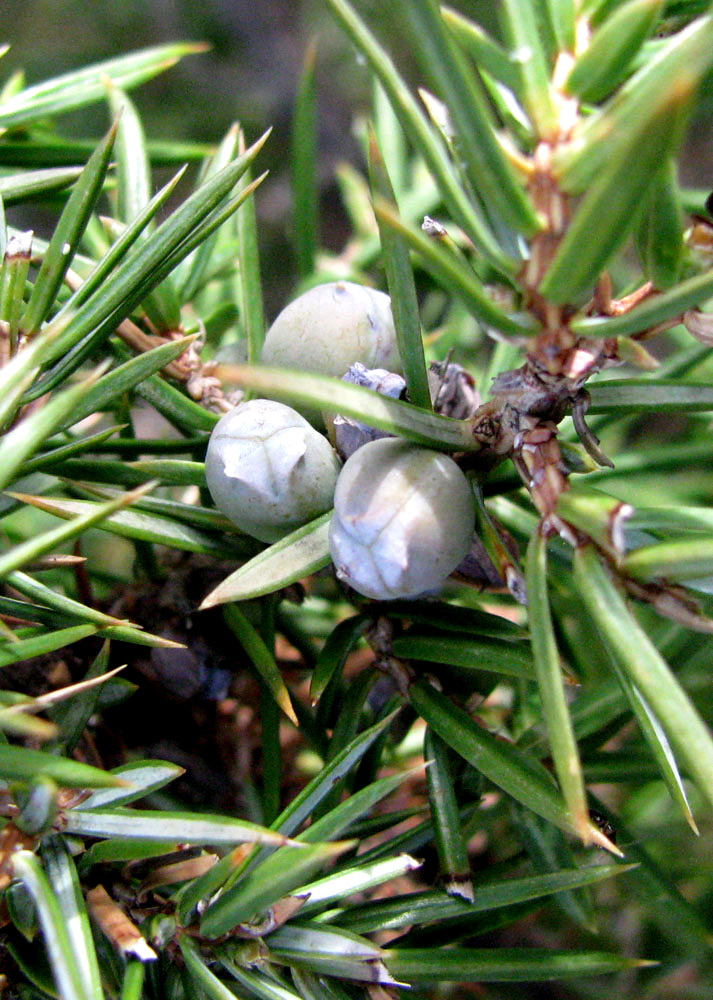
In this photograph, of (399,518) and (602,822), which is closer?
(399,518)

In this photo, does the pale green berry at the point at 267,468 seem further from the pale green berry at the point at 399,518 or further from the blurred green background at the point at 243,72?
the blurred green background at the point at 243,72

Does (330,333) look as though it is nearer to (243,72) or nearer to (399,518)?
(399,518)

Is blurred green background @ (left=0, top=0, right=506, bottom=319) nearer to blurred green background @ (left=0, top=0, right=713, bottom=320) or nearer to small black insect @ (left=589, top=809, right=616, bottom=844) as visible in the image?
blurred green background @ (left=0, top=0, right=713, bottom=320)

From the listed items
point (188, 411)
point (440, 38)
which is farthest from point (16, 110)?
point (440, 38)

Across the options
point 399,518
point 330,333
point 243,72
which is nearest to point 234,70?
point 243,72

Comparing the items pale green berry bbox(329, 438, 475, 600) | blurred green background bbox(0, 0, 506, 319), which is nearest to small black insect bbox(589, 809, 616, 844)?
pale green berry bbox(329, 438, 475, 600)

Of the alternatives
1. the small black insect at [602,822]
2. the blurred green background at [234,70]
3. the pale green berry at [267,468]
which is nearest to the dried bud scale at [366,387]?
the pale green berry at [267,468]
